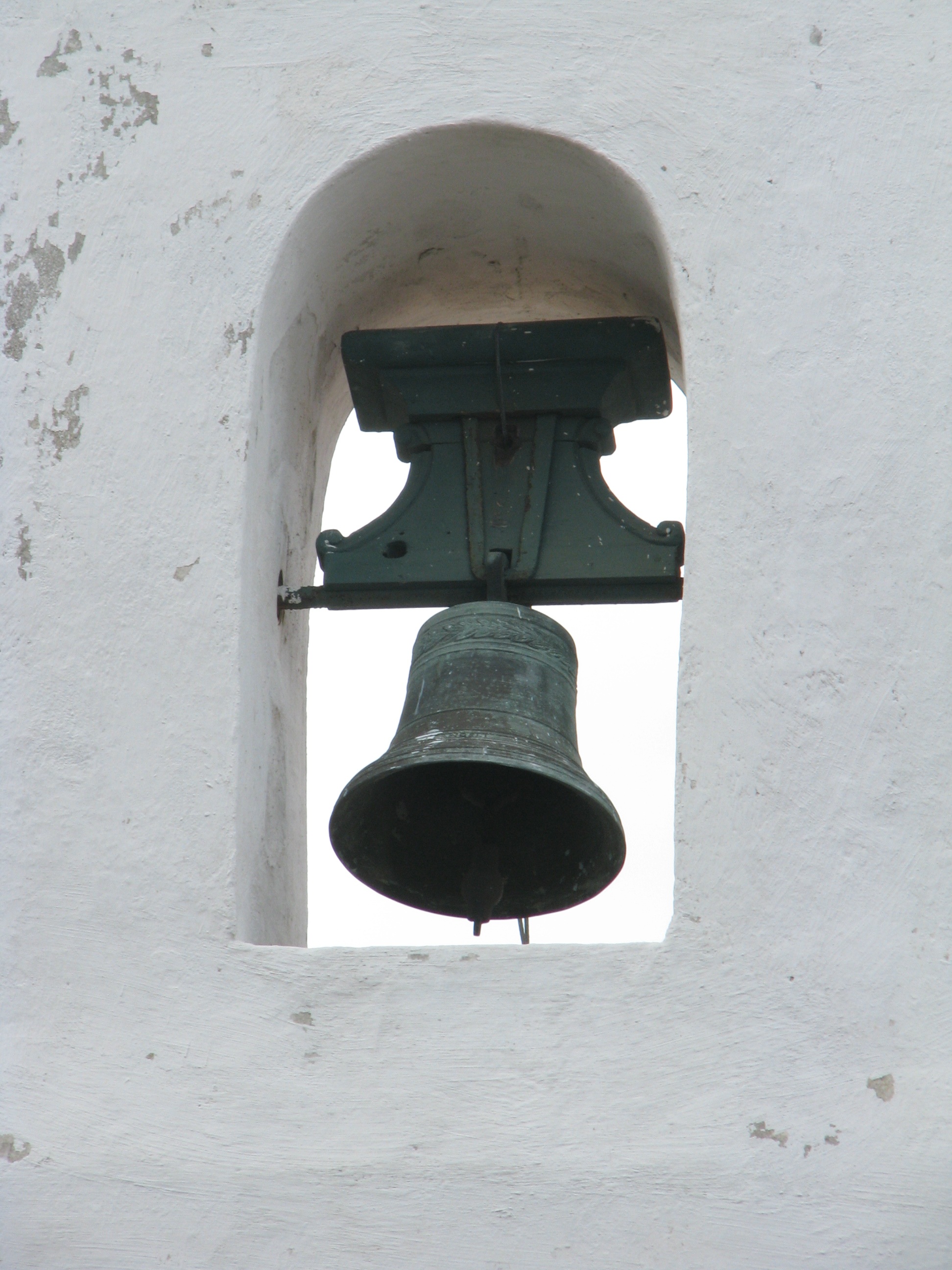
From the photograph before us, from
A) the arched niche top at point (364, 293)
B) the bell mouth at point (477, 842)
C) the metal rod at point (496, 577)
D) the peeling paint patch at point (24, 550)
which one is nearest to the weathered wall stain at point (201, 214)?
the arched niche top at point (364, 293)

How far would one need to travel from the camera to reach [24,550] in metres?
4.11

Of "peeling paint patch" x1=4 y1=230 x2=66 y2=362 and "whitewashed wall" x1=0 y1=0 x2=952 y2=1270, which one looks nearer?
"whitewashed wall" x1=0 y1=0 x2=952 y2=1270

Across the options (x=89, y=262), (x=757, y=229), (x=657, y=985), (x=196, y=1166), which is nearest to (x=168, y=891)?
(x=196, y=1166)

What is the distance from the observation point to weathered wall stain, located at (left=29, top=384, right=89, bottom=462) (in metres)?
4.18

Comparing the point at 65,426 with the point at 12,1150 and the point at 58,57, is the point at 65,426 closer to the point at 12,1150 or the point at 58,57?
the point at 58,57

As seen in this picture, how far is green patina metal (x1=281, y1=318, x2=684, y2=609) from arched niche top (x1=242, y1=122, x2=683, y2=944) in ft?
0.32

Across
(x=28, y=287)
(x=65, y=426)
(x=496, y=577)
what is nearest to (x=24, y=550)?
(x=65, y=426)

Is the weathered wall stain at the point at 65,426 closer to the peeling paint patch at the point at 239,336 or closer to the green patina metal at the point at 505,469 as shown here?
the peeling paint patch at the point at 239,336

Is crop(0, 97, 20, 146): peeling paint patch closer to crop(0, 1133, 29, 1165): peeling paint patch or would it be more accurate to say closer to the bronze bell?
the bronze bell

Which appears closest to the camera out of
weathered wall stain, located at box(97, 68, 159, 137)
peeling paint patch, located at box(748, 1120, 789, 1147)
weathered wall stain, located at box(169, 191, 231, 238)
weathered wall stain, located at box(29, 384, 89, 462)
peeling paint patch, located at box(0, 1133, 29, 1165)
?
peeling paint patch, located at box(748, 1120, 789, 1147)

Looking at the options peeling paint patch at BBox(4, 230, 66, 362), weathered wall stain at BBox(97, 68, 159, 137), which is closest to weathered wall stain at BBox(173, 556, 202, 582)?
peeling paint patch at BBox(4, 230, 66, 362)

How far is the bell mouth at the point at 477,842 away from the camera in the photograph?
426 centimetres

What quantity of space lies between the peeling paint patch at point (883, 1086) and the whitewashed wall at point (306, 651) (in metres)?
0.01

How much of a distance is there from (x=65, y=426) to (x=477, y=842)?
3.14 feet
